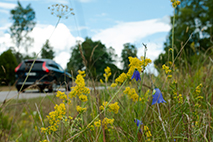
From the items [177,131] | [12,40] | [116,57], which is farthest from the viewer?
[12,40]

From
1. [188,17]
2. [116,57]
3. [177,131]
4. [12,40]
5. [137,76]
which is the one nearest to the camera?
[137,76]

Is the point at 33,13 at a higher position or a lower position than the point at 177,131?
higher

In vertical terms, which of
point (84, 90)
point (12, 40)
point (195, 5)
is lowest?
point (84, 90)

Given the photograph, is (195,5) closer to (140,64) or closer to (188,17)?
(188,17)

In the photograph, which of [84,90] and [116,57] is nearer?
[84,90]

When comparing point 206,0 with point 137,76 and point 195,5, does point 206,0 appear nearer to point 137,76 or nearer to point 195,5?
point 195,5

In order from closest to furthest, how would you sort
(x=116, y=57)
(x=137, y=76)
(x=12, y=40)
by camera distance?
(x=137, y=76)
(x=116, y=57)
(x=12, y=40)

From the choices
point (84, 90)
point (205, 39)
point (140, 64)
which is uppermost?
point (205, 39)

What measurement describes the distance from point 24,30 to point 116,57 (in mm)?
31471

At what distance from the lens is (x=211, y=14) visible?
23578 millimetres

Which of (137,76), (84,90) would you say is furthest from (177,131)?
(84,90)

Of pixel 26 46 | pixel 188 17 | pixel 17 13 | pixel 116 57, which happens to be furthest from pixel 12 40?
pixel 116 57

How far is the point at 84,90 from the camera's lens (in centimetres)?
119

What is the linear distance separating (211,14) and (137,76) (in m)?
27.4
